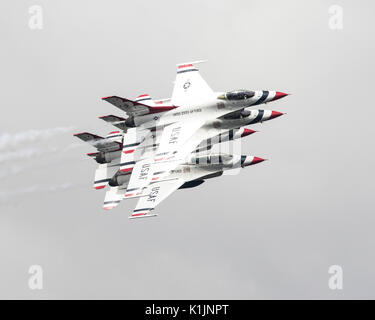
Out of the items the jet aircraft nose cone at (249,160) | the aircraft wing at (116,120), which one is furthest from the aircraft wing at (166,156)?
the jet aircraft nose cone at (249,160)

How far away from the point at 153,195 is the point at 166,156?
11.8 feet

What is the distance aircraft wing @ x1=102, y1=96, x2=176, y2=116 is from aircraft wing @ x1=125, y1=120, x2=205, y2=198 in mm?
1523

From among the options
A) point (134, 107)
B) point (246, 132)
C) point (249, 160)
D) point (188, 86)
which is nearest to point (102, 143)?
point (134, 107)

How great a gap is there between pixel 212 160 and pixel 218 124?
2702 mm

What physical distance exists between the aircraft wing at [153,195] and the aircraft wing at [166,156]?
1.89 feet

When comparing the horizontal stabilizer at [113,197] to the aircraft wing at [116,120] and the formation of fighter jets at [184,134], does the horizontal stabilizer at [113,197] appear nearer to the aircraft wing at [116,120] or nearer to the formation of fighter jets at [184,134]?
the formation of fighter jets at [184,134]

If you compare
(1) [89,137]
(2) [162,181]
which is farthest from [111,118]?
(2) [162,181]

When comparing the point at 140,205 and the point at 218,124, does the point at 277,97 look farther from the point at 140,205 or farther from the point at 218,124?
the point at 140,205

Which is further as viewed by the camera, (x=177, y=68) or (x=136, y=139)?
(x=177, y=68)

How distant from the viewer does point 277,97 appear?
8512 cm

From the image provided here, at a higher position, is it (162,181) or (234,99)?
(234,99)

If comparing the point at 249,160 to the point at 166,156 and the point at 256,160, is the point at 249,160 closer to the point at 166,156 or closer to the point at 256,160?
the point at 256,160

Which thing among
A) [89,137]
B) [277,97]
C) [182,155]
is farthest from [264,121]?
[89,137]

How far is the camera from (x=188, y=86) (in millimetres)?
89000
